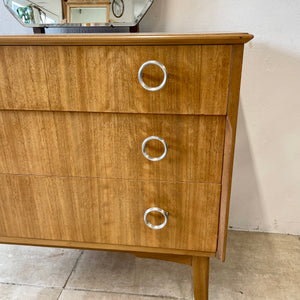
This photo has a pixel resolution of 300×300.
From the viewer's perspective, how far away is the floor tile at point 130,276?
3.35 ft

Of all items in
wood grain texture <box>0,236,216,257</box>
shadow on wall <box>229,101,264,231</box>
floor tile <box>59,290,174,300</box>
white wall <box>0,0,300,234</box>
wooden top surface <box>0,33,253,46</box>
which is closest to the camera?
wooden top surface <box>0,33,253,46</box>

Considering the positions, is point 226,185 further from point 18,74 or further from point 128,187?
point 18,74

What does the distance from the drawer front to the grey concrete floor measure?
0.48 m

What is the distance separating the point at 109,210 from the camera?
32.8 inches

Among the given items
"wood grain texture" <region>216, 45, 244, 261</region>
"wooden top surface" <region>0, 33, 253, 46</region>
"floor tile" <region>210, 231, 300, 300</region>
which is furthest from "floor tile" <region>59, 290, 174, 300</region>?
"wooden top surface" <region>0, 33, 253, 46</region>

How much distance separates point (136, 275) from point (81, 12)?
1.01 metres

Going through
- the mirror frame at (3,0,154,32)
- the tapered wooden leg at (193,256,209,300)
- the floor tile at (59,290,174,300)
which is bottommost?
the floor tile at (59,290,174,300)

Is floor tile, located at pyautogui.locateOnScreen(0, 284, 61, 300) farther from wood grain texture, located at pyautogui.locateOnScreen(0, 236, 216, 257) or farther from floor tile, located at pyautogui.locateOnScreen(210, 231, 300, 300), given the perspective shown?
floor tile, located at pyautogui.locateOnScreen(210, 231, 300, 300)

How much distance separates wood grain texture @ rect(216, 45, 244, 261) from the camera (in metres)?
0.66

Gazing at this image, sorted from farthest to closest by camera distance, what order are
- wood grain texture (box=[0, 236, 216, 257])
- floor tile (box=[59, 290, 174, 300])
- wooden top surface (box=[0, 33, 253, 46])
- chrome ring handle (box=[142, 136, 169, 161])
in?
floor tile (box=[59, 290, 174, 300]) → wood grain texture (box=[0, 236, 216, 257]) → chrome ring handle (box=[142, 136, 169, 161]) → wooden top surface (box=[0, 33, 253, 46])

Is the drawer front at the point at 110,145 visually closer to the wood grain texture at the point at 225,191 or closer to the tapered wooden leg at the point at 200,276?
the wood grain texture at the point at 225,191

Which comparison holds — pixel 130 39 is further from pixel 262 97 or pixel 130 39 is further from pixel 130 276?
pixel 130 276

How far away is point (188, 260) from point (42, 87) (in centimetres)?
66

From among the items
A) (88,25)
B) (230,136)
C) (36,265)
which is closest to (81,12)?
(88,25)
